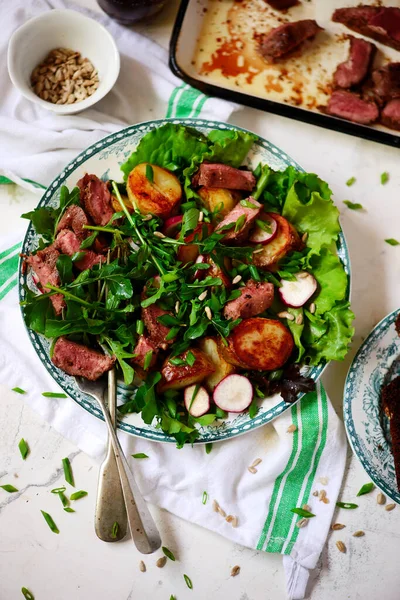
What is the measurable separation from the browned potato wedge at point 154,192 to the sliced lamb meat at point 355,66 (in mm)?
1268

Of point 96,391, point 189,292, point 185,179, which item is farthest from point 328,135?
point 96,391

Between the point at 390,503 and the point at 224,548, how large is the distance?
2.78 feet

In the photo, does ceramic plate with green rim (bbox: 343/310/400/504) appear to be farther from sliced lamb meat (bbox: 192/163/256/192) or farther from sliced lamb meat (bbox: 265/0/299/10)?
sliced lamb meat (bbox: 265/0/299/10)

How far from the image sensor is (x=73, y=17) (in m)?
3.35

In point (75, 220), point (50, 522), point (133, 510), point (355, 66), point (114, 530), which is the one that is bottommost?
point (50, 522)

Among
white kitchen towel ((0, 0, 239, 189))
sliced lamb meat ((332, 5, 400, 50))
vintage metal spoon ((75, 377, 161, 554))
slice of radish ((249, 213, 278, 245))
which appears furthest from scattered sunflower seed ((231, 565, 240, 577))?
sliced lamb meat ((332, 5, 400, 50))

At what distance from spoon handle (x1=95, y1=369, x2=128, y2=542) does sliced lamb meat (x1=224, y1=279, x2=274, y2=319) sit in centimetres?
61

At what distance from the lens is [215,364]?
2908 millimetres

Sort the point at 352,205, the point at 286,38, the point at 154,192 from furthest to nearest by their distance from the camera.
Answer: the point at 286,38 → the point at 352,205 → the point at 154,192

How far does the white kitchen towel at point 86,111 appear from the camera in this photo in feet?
10.9

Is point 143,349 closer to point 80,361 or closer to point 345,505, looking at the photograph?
point 80,361

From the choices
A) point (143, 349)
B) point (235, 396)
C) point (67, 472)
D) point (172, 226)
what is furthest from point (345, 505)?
point (172, 226)

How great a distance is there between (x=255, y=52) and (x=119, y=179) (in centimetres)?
119

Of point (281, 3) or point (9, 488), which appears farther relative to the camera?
point (281, 3)
